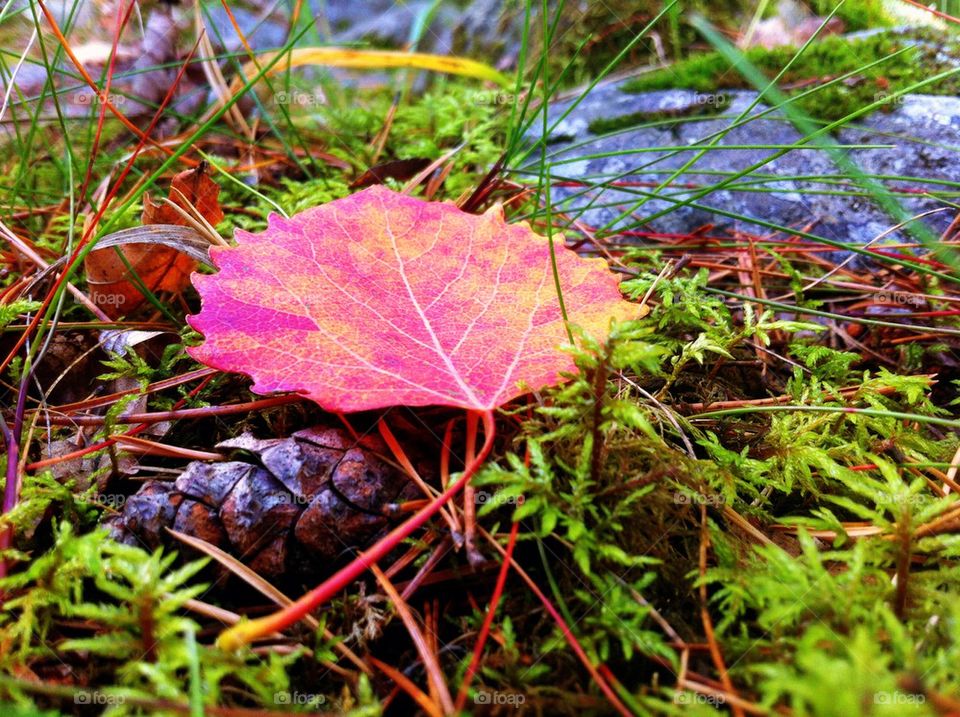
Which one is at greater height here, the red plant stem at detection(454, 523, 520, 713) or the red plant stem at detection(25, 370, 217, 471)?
the red plant stem at detection(25, 370, 217, 471)

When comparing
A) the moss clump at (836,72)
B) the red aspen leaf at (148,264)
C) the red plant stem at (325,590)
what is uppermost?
the moss clump at (836,72)

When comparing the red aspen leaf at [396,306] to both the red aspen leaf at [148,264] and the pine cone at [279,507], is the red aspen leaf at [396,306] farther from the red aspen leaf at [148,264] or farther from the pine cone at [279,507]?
the red aspen leaf at [148,264]

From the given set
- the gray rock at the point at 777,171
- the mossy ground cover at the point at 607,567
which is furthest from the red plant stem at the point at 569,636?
the gray rock at the point at 777,171

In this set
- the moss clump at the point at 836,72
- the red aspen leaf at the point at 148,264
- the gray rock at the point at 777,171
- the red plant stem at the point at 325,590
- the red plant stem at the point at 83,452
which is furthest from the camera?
the moss clump at the point at 836,72

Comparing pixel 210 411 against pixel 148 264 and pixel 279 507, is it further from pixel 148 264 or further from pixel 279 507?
pixel 148 264

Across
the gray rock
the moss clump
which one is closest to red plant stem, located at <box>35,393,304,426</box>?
the gray rock

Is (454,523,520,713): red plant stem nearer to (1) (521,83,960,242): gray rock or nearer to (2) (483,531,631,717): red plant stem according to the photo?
(2) (483,531,631,717): red plant stem
